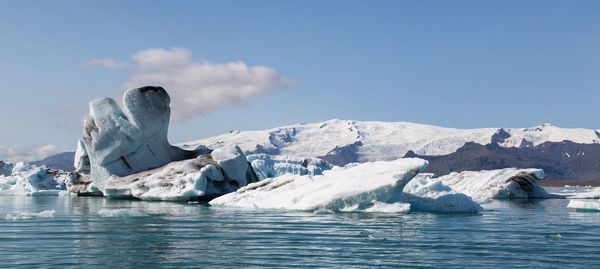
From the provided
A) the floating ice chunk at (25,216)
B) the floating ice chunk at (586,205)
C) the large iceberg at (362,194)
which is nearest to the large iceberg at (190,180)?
the large iceberg at (362,194)

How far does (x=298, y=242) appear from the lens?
1443 cm

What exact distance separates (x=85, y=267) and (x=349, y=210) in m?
14.6

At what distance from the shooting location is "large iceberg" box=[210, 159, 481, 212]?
925 inches

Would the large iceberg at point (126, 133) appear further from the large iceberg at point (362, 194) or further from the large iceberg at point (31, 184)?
the large iceberg at point (362, 194)

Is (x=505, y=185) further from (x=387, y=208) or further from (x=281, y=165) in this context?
(x=387, y=208)

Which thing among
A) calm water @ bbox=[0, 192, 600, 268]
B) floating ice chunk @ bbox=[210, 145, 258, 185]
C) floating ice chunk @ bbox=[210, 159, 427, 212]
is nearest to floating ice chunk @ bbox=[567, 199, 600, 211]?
calm water @ bbox=[0, 192, 600, 268]

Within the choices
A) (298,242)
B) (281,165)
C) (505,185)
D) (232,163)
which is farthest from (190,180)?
(281,165)

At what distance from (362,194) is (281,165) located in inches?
1565

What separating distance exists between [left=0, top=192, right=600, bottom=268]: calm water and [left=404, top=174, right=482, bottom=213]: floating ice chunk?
3.86 metres

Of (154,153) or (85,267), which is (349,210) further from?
(154,153)

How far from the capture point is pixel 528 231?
18172 mm

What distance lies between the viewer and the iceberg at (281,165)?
5958cm

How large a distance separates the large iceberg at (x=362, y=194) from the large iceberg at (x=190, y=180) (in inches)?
358

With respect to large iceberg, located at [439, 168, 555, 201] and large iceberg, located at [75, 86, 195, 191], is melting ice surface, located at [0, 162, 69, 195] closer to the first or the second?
large iceberg, located at [75, 86, 195, 191]
